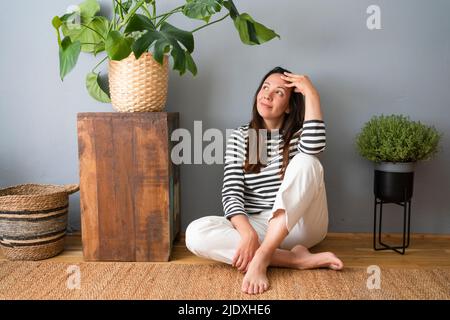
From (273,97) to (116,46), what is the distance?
23.7 inches

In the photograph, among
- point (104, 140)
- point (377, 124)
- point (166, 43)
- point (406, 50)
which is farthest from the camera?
point (406, 50)

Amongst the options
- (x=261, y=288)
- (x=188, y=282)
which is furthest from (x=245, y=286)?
(x=188, y=282)

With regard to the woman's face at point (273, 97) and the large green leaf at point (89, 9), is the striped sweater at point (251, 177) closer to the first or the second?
the woman's face at point (273, 97)

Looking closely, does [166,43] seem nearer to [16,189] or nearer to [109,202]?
[109,202]

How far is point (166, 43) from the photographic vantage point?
55.1 inches

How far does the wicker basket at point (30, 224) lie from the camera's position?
5.23ft

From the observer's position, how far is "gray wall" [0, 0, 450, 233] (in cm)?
184

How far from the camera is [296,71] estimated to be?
1.88 metres

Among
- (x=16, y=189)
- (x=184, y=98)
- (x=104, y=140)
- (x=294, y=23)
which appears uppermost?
(x=294, y=23)

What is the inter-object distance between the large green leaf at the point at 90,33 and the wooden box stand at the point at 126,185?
0.36m

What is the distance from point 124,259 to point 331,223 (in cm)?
92

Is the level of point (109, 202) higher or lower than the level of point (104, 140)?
lower

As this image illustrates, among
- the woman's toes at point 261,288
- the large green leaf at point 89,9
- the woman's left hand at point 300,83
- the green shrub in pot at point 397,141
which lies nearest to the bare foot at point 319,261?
the woman's toes at point 261,288

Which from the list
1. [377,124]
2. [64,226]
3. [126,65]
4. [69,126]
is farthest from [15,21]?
[377,124]
